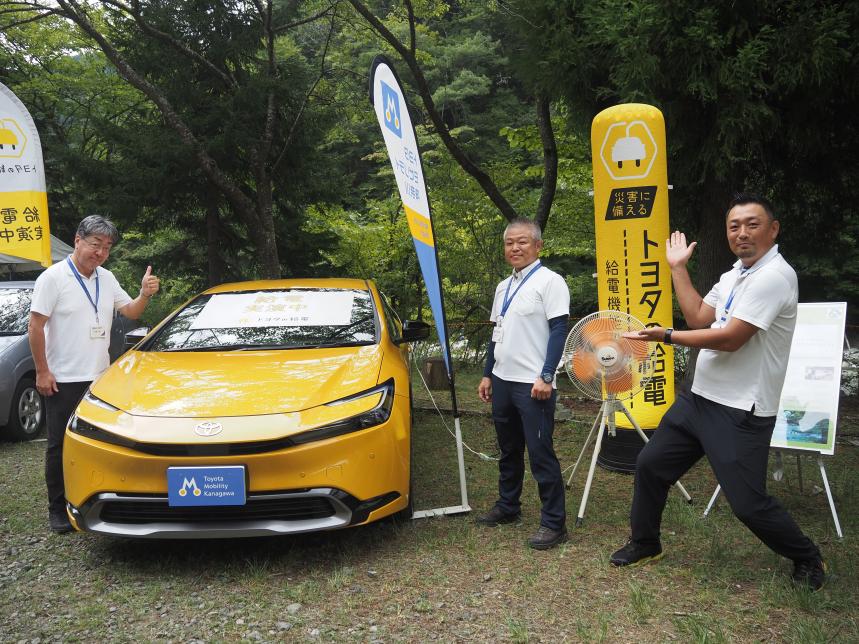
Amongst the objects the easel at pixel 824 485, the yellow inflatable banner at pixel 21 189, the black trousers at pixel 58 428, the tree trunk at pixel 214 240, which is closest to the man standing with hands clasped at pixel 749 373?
the easel at pixel 824 485

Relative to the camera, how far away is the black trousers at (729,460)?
266cm

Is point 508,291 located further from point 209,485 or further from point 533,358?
point 209,485

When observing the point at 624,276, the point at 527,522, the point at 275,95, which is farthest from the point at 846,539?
the point at 275,95

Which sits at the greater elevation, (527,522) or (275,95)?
(275,95)

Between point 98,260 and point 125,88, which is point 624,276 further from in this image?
point 125,88

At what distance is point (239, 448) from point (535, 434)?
147cm

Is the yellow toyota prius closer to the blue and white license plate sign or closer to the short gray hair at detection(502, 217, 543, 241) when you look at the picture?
the blue and white license plate sign

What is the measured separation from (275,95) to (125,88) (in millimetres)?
4903

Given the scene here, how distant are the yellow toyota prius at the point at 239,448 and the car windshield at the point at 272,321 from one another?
0.32 m

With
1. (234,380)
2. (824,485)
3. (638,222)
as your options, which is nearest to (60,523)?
(234,380)

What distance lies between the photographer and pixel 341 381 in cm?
337

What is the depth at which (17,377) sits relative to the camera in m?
5.83

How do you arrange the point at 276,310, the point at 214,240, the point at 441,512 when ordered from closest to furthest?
the point at 441,512, the point at 276,310, the point at 214,240

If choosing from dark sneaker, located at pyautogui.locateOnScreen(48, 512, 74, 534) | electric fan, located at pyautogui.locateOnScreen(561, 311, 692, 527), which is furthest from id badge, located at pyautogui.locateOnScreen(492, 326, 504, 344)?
dark sneaker, located at pyautogui.locateOnScreen(48, 512, 74, 534)
